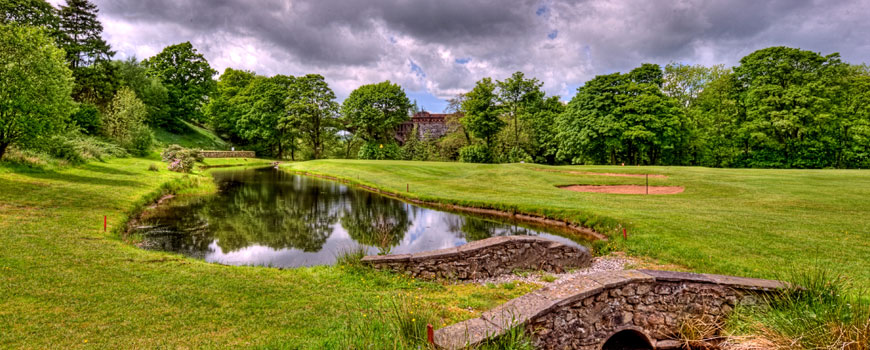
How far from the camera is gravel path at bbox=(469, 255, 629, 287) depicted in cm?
923

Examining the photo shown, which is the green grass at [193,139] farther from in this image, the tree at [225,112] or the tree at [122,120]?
the tree at [122,120]

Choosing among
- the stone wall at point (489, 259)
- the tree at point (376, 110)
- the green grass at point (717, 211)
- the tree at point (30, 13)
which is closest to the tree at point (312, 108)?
the tree at point (376, 110)

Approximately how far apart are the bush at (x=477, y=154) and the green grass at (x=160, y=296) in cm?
4134

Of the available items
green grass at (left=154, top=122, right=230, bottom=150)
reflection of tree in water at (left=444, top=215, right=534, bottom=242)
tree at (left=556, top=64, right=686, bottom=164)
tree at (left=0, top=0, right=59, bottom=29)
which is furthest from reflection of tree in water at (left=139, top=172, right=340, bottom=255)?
green grass at (left=154, top=122, right=230, bottom=150)

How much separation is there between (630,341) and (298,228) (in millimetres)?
12379

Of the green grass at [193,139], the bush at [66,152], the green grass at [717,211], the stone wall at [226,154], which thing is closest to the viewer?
the green grass at [717,211]

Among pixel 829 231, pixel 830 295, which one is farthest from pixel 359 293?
pixel 829 231

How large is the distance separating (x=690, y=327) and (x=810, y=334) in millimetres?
1656

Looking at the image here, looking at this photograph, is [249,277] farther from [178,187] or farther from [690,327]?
[178,187]

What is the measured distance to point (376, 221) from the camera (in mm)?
16703

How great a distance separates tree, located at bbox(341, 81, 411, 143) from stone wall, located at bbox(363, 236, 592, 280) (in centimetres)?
4958

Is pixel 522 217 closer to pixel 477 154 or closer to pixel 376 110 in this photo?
pixel 477 154

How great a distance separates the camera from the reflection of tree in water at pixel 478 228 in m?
14.5

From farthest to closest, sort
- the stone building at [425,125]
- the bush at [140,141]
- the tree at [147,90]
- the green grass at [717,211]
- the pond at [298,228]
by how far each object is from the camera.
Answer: the stone building at [425,125], the tree at [147,90], the bush at [140,141], the pond at [298,228], the green grass at [717,211]
